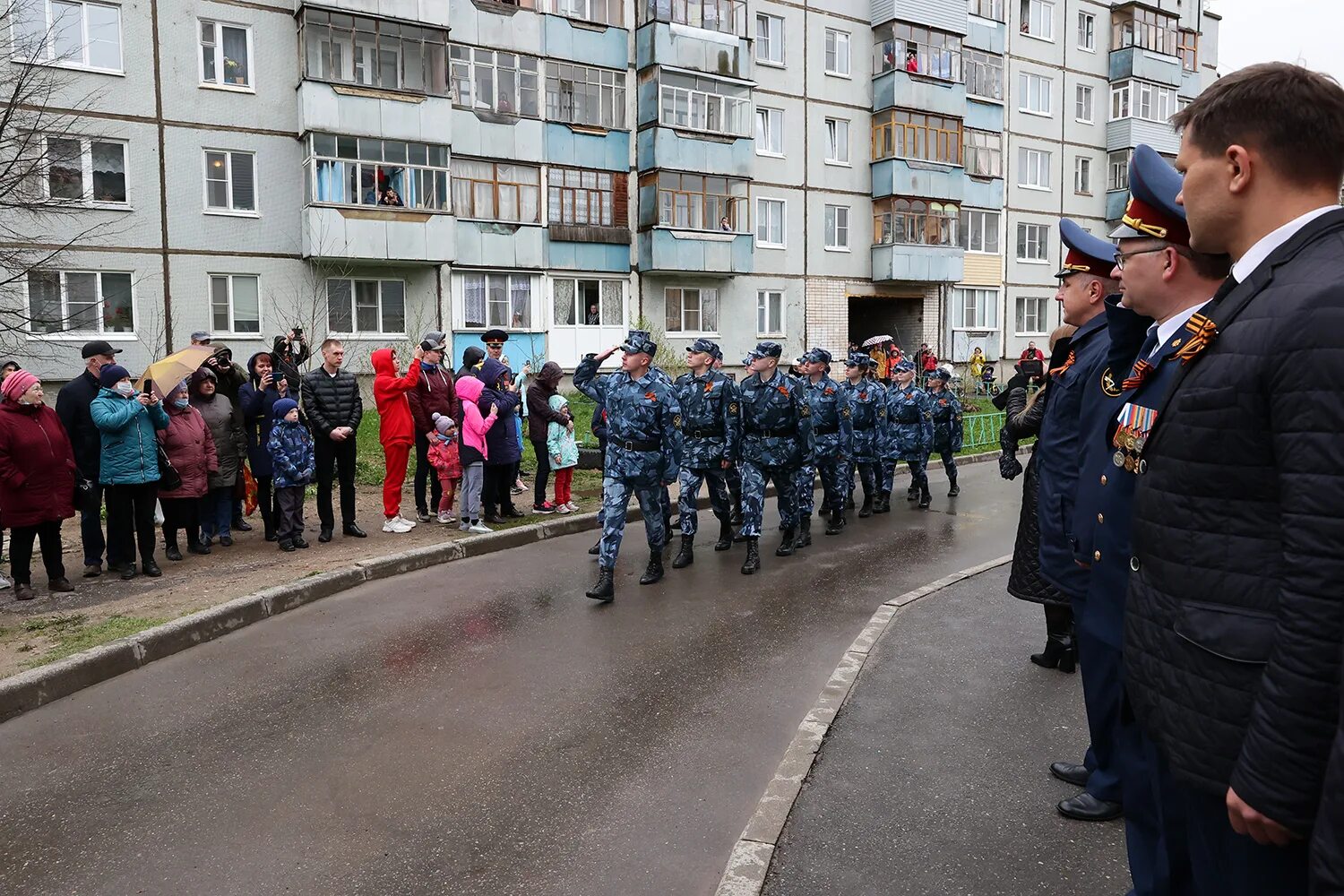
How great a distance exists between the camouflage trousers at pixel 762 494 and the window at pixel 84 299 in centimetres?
1846

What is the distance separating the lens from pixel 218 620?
750cm

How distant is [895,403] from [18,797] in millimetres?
12122

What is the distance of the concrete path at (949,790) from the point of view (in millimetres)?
3764

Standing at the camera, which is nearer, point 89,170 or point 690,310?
point 89,170

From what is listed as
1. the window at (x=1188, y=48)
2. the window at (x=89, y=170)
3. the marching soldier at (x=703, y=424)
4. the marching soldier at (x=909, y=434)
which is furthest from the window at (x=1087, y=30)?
the marching soldier at (x=703, y=424)

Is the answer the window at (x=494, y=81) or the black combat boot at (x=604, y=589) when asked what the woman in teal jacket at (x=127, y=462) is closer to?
the black combat boot at (x=604, y=589)

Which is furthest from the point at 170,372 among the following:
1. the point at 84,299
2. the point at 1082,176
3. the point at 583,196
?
the point at 1082,176

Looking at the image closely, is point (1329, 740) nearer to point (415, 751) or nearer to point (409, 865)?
point (409, 865)

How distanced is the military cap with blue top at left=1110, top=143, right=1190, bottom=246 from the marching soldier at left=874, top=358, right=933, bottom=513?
35.7 feet

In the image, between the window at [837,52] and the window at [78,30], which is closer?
the window at [78,30]

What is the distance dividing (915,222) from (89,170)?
2648 cm

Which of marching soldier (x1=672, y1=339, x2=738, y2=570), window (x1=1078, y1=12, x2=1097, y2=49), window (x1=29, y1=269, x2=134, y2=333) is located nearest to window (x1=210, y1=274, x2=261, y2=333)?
window (x1=29, y1=269, x2=134, y2=333)

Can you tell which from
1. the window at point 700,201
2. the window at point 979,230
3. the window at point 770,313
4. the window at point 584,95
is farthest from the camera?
the window at point 979,230

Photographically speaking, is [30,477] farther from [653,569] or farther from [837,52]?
[837,52]
